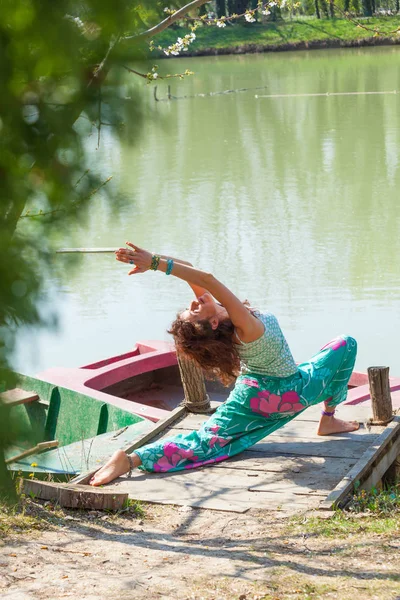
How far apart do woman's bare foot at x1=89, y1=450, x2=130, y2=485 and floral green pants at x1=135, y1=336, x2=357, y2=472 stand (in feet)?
0.30

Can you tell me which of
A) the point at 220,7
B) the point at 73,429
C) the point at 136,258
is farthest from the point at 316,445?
the point at 220,7

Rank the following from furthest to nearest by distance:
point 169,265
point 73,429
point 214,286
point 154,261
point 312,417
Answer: point 73,429, point 312,417, point 214,286, point 169,265, point 154,261

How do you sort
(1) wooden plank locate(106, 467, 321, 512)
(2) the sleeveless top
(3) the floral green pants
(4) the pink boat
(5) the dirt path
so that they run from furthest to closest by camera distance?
(4) the pink boat, (3) the floral green pants, (2) the sleeveless top, (1) wooden plank locate(106, 467, 321, 512), (5) the dirt path

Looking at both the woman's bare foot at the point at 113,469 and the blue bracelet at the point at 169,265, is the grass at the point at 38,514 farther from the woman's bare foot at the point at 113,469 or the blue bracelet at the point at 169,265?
the blue bracelet at the point at 169,265

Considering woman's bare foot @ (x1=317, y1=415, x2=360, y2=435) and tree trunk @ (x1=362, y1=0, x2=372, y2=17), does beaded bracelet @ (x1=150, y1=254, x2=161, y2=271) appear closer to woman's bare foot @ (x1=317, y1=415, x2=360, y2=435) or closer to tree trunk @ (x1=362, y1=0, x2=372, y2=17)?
woman's bare foot @ (x1=317, y1=415, x2=360, y2=435)

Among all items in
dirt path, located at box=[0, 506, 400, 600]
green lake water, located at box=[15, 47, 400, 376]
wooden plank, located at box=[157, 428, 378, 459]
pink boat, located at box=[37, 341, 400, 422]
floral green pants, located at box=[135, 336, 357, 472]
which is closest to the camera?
dirt path, located at box=[0, 506, 400, 600]

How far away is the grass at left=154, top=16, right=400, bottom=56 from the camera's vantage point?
50625 mm

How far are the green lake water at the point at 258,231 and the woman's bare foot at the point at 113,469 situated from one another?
0.79 metres

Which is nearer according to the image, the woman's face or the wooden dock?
the wooden dock

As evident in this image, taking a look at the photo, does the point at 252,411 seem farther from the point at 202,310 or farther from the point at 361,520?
the point at 361,520

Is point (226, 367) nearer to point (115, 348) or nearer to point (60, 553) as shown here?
point (60, 553)

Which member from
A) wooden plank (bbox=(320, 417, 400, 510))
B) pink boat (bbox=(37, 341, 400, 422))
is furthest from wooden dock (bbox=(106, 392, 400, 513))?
pink boat (bbox=(37, 341, 400, 422))

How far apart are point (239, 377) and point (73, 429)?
6.34ft

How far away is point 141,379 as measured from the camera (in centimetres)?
700
